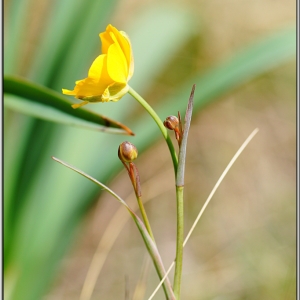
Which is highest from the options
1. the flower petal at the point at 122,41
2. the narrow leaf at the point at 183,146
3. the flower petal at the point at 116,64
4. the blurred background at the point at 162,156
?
the flower petal at the point at 122,41

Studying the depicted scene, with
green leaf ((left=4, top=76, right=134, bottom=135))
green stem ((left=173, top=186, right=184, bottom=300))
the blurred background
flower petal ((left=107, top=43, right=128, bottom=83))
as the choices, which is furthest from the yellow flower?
the blurred background

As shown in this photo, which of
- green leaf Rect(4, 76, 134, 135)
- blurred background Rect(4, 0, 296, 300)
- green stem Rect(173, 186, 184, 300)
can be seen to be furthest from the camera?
blurred background Rect(4, 0, 296, 300)

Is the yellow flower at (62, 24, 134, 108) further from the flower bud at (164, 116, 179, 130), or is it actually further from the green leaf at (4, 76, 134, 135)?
the green leaf at (4, 76, 134, 135)

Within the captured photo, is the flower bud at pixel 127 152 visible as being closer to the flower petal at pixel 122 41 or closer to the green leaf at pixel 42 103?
the flower petal at pixel 122 41

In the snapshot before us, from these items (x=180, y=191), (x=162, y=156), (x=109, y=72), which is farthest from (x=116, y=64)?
(x=162, y=156)

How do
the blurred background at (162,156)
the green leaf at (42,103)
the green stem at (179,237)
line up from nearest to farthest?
the green stem at (179,237) → the green leaf at (42,103) → the blurred background at (162,156)

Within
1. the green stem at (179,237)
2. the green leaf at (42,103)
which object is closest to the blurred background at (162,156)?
the green leaf at (42,103)

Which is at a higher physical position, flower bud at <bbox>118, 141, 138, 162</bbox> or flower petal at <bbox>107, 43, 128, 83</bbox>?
flower petal at <bbox>107, 43, 128, 83</bbox>
